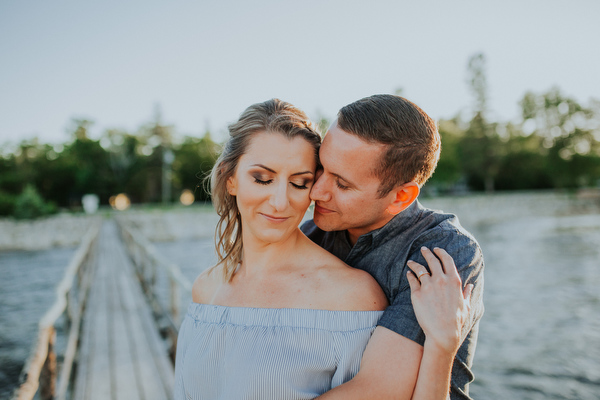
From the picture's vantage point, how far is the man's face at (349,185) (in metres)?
1.62

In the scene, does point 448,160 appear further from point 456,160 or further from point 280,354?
point 280,354

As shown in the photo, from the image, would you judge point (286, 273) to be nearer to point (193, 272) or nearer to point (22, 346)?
point (22, 346)

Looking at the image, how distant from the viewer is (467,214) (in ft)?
135

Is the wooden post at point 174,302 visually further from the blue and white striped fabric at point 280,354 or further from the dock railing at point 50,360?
the blue and white striped fabric at point 280,354

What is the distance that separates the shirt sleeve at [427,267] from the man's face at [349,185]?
0.76ft

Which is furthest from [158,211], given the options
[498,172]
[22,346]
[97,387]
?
[498,172]

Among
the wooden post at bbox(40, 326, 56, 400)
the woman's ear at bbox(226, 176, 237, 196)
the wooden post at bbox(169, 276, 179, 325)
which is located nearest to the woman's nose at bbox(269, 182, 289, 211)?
the woman's ear at bbox(226, 176, 237, 196)

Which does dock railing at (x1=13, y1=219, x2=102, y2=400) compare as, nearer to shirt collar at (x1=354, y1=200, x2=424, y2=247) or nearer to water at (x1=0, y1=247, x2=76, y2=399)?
shirt collar at (x1=354, y1=200, x2=424, y2=247)

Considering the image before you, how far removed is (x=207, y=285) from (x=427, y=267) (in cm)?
99

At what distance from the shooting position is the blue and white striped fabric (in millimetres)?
1535

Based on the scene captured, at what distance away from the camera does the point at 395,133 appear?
5.08ft

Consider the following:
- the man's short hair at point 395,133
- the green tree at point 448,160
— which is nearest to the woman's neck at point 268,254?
the man's short hair at point 395,133

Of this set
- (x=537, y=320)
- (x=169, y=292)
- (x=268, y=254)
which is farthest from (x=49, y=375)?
(x=537, y=320)

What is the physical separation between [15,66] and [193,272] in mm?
106991
